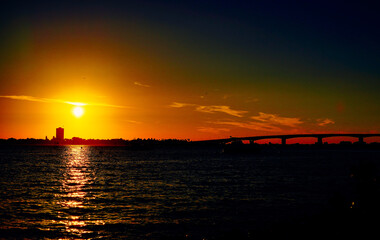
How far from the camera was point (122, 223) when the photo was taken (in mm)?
27156

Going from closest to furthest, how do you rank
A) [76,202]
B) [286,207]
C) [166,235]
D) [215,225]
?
[166,235] < [215,225] < [286,207] < [76,202]

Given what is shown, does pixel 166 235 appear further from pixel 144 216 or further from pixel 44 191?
pixel 44 191

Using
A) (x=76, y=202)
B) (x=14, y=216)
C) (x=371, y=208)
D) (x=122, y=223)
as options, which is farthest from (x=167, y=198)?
(x=371, y=208)

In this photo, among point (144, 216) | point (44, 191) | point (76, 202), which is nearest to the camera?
point (144, 216)

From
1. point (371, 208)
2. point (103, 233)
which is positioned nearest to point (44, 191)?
point (103, 233)

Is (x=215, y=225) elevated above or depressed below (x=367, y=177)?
below

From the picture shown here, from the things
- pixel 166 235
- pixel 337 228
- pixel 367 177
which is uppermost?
pixel 367 177

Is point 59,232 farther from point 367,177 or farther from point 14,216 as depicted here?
point 367,177

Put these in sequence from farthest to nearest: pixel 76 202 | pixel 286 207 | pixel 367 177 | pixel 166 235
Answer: pixel 76 202 → pixel 286 207 → pixel 166 235 → pixel 367 177

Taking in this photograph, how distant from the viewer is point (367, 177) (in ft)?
58.1

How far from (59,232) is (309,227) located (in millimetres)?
15684

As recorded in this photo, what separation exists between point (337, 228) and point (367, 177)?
9.30ft

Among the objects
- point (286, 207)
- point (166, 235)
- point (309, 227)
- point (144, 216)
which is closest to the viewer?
point (309, 227)

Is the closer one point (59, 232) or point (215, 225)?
point (59, 232)
